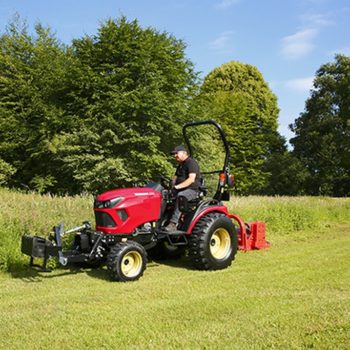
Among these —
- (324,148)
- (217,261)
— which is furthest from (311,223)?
(324,148)

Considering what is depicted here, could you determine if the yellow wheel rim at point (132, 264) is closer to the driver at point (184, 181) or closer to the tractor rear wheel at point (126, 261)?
the tractor rear wheel at point (126, 261)

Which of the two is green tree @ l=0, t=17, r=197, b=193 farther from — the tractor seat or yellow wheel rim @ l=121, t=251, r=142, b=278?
yellow wheel rim @ l=121, t=251, r=142, b=278

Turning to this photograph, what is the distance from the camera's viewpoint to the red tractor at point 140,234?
20.5 ft

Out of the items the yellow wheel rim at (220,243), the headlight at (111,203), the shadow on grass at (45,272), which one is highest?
the headlight at (111,203)

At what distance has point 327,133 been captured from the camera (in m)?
35.6

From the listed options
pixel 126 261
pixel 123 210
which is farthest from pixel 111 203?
pixel 126 261

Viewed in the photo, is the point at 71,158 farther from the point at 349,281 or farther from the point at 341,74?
the point at 341,74

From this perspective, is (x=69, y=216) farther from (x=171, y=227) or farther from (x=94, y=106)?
(x=94, y=106)

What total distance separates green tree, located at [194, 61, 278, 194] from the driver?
1729cm

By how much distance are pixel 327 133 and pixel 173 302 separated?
3292cm

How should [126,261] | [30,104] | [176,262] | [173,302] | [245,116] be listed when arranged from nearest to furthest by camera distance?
1. [173,302]
2. [126,261]
3. [176,262]
4. [30,104]
5. [245,116]

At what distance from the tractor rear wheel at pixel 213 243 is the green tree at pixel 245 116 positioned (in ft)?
57.3

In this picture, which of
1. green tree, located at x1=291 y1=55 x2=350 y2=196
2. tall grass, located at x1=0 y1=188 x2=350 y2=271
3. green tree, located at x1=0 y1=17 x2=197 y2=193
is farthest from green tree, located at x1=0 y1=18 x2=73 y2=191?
green tree, located at x1=291 y1=55 x2=350 y2=196

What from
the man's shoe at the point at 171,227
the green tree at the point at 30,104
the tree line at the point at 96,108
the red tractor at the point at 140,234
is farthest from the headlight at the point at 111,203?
the green tree at the point at 30,104
